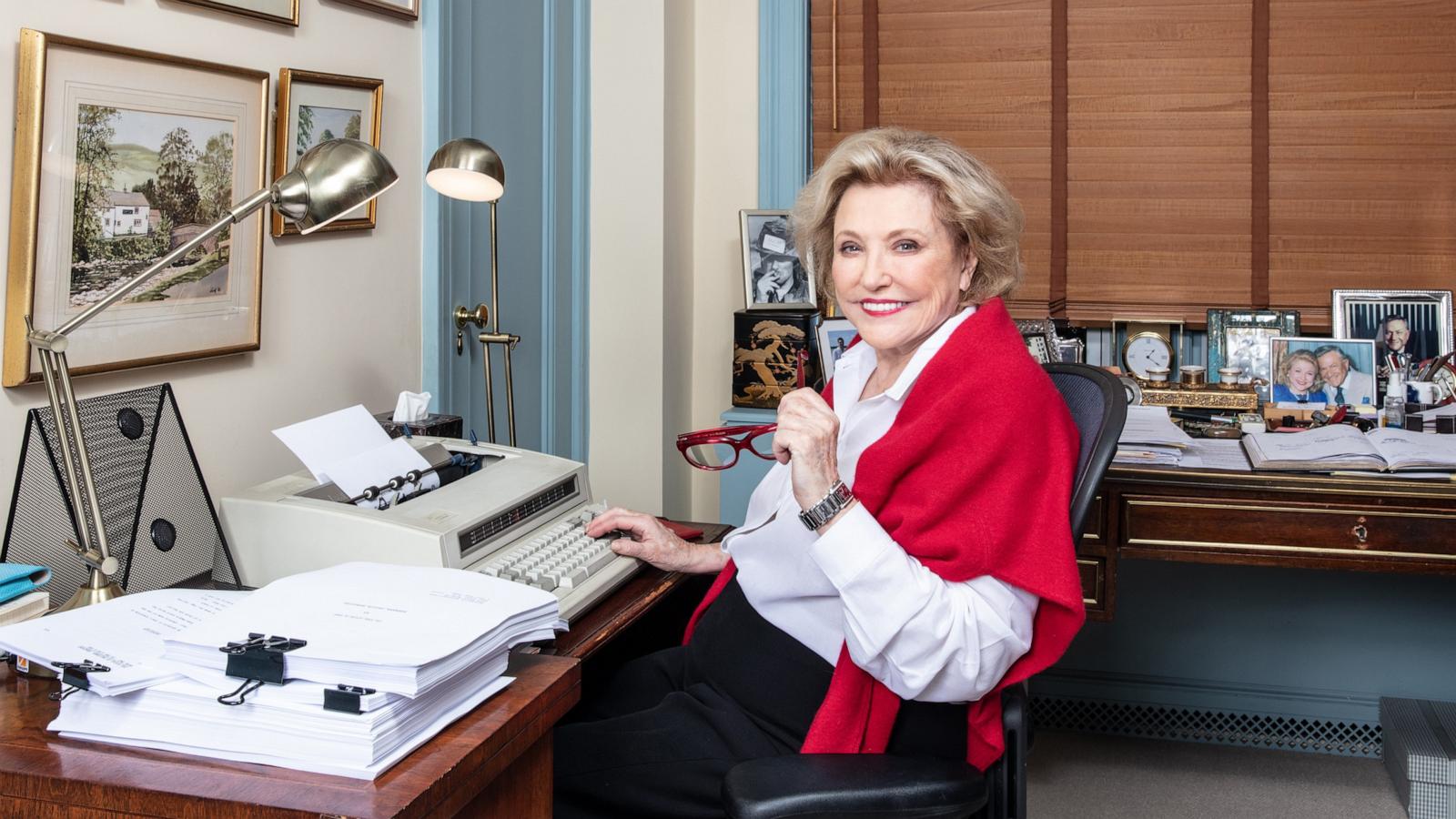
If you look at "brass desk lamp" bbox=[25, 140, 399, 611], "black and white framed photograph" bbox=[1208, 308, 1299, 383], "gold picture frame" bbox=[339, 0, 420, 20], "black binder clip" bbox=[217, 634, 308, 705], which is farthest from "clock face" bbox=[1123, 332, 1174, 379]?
"black binder clip" bbox=[217, 634, 308, 705]

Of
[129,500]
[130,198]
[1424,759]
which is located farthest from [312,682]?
[1424,759]

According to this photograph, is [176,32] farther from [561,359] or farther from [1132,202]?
[1132,202]

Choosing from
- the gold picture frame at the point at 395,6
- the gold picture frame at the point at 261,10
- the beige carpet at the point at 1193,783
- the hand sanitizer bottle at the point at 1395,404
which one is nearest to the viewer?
the gold picture frame at the point at 261,10

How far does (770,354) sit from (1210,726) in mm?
1477

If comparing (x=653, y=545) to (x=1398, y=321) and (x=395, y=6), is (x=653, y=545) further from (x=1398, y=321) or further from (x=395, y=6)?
(x=1398, y=321)

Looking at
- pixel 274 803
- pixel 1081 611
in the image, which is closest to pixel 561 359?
pixel 1081 611

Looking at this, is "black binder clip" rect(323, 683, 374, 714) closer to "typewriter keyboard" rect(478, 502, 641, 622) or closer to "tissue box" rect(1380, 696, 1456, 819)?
"typewriter keyboard" rect(478, 502, 641, 622)

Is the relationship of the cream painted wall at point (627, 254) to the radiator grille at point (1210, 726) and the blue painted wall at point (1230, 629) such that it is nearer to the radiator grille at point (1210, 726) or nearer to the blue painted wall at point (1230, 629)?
the blue painted wall at point (1230, 629)

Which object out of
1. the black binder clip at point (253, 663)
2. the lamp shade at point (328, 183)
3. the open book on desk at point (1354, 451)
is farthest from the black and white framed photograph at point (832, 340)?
the black binder clip at point (253, 663)

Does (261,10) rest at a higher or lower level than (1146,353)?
higher

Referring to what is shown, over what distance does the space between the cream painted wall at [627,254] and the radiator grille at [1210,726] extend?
1208 mm

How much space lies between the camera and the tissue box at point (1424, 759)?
284 cm

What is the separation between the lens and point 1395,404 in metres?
2.81

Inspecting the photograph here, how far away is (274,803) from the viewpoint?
3.34ft
